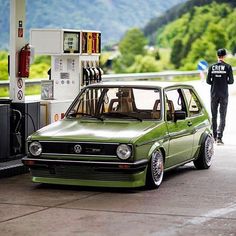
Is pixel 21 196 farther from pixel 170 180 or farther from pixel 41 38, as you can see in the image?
pixel 41 38

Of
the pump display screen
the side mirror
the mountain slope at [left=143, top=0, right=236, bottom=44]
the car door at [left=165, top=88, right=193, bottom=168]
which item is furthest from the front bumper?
the mountain slope at [left=143, top=0, right=236, bottom=44]

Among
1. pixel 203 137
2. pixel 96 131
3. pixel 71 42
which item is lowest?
pixel 203 137

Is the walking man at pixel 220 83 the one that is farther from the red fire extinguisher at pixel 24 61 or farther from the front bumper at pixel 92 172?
the front bumper at pixel 92 172

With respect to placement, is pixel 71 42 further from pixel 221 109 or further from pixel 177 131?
pixel 177 131

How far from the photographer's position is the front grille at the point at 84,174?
32.6 ft

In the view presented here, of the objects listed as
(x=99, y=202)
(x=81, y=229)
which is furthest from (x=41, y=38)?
(x=81, y=229)

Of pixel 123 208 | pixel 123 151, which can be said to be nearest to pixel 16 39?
pixel 123 151

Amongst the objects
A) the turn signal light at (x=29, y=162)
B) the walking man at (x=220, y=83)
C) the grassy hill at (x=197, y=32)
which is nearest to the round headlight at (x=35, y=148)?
the turn signal light at (x=29, y=162)

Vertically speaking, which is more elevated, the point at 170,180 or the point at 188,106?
the point at 188,106

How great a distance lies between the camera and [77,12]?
53812 mm

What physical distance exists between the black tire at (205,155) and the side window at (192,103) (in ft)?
1.49

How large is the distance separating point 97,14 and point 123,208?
151 ft

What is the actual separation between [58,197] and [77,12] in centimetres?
4484

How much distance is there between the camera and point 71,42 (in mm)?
14031
